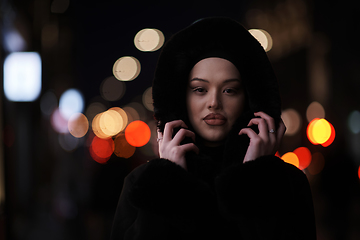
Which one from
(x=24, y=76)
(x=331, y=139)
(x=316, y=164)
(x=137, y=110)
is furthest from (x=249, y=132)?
(x=137, y=110)

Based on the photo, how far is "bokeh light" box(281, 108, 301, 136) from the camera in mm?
23484

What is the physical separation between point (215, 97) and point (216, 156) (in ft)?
1.36

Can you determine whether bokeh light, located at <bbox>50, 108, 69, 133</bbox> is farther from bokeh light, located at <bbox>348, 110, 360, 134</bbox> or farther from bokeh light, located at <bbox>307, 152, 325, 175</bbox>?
bokeh light, located at <bbox>348, 110, 360, 134</bbox>

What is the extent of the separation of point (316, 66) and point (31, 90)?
56.5 ft

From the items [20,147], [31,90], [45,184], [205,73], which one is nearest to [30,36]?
[31,90]

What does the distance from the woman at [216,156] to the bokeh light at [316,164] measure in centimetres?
1156

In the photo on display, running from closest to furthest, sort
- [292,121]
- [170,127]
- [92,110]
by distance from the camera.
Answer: [170,127]
[92,110]
[292,121]

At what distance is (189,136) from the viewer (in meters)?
1.84

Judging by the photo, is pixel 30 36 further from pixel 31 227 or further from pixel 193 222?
pixel 193 222

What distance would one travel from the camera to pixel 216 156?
6.43 ft

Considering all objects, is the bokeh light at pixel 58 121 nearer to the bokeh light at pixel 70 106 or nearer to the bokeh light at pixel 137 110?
the bokeh light at pixel 70 106

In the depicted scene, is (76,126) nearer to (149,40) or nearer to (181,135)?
(149,40)

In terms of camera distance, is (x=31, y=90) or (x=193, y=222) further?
(x=31, y=90)

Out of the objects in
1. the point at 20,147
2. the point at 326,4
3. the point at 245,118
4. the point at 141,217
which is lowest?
the point at 20,147
